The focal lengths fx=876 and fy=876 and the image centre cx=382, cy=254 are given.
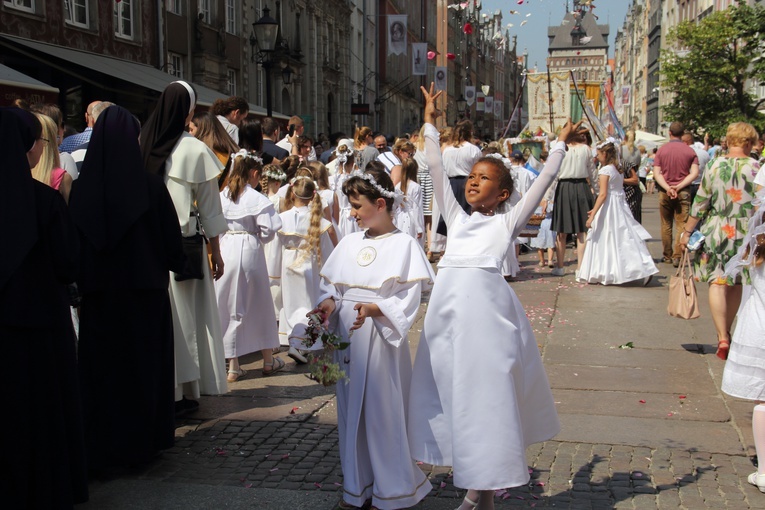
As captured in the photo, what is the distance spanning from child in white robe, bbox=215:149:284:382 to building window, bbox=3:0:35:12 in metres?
9.88

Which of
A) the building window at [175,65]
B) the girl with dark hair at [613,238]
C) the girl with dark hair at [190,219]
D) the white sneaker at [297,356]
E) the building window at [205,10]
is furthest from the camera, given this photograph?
the building window at [205,10]

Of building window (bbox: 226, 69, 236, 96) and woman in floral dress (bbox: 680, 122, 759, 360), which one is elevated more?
building window (bbox: 226, 69, 236, 96)

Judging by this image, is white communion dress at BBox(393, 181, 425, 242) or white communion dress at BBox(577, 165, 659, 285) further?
white communion dress at BBox(577, 165, 659, 285)

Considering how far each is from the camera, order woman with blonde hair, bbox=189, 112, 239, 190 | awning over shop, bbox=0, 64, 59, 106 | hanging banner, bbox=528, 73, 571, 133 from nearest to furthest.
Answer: woman with blonde hair, bbox=189, 112, 239, 190, awning over shop, bbox=0, 64, 59, 106, hanging banner, bbox=528, 73, 571, 133

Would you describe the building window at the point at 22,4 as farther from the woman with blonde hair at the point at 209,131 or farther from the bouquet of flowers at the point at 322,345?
the bouquet of flowers at the point at 322,345

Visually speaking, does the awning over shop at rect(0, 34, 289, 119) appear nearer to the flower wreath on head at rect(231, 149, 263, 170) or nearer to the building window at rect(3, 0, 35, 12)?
the building window at rect(3, 0, 35, 12)

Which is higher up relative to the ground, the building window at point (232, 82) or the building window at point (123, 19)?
the building window at point (123, 19)

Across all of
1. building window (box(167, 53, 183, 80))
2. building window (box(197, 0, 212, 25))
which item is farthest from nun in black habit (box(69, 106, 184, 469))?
building window (box(197, 0, 212, 25))

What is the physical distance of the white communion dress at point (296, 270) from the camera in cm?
757

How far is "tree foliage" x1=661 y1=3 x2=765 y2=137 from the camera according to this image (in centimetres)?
2719

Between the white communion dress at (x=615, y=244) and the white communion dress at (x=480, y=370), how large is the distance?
715 centimetres

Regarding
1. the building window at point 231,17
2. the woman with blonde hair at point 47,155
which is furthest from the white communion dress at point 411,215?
the building window at point 231,17

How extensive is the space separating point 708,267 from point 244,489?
4.34m

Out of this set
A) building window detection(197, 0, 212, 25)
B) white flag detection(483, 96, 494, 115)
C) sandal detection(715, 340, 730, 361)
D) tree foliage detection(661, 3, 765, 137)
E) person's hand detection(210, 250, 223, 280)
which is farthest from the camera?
white flag detection(483, 96, 494, 115)
